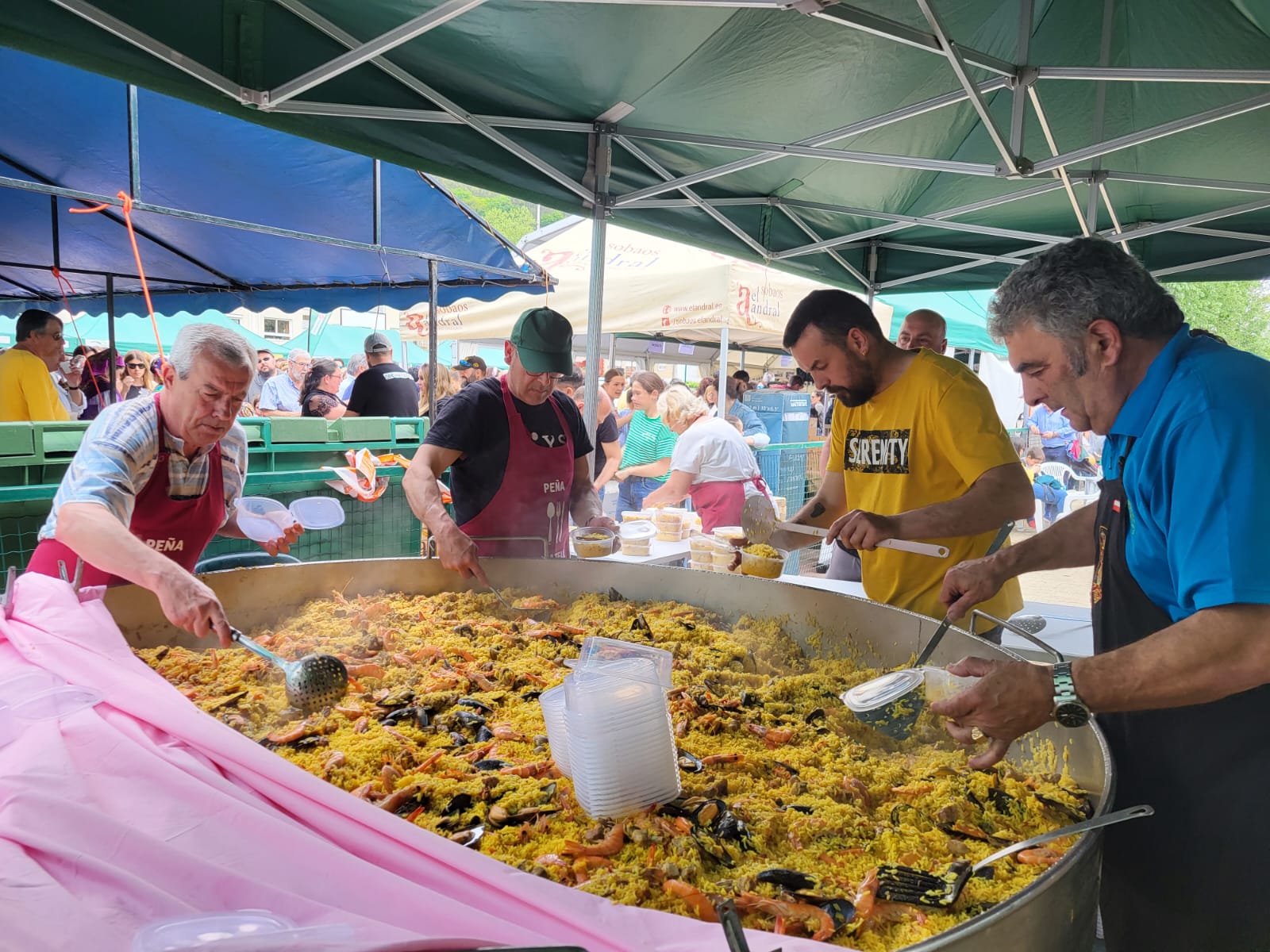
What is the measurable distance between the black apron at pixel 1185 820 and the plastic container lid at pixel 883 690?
1.36ft

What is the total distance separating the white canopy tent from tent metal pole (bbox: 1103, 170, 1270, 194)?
4409 mm

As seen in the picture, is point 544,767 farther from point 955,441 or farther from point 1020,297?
point 955,441

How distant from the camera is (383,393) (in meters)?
7.15

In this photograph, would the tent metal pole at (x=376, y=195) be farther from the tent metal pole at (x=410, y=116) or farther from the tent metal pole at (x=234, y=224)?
the tent metal pole at (x=410, y=116)

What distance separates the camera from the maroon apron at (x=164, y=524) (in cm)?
232

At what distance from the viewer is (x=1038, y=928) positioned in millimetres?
1000

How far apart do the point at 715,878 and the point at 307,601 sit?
A: 6.46ft

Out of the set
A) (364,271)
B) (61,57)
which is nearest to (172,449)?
(61,57)

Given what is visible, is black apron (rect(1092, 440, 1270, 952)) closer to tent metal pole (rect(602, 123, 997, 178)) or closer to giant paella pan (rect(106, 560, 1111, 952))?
giant paella pan (rect(106, 560, 1111, 952))

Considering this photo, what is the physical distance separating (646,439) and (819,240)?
2282mm

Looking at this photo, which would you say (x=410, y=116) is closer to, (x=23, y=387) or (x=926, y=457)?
(x=926, y=457)

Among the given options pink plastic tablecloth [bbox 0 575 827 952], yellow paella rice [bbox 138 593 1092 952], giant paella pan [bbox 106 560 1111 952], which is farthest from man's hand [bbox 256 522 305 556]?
pink plastic tablecloth [bbox 0 575 827 952]

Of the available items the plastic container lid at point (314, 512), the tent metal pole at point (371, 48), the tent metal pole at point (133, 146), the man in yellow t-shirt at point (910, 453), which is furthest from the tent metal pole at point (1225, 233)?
the tent metal pole at point (133, 146)

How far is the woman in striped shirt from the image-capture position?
22.9 ft
